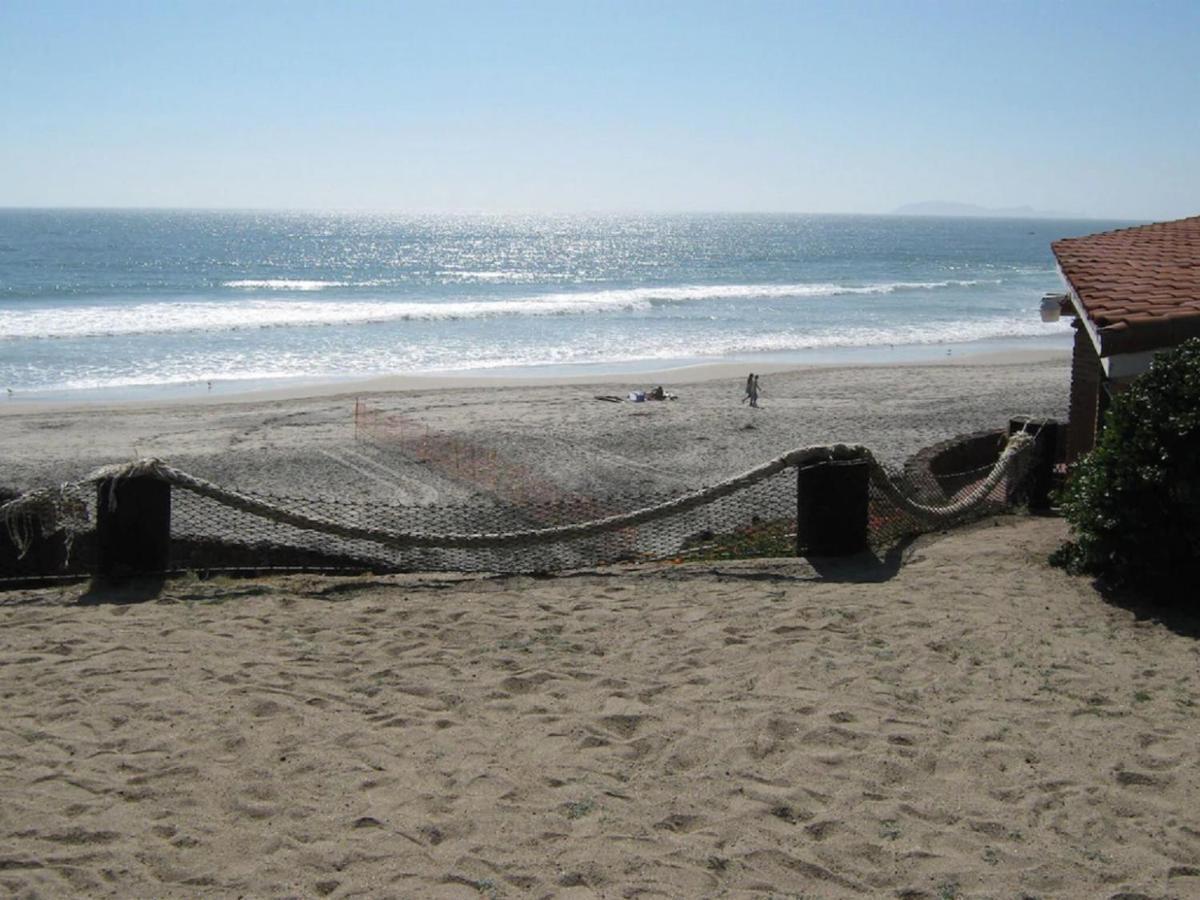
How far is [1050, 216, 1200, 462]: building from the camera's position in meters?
7.70

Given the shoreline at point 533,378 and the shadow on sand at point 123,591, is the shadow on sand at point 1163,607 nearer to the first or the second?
the shadow on sand at point 123,591

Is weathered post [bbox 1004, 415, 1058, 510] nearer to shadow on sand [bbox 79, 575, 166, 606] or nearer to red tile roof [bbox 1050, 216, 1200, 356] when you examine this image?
red tile roof [bbox 1050, 216, 1200, 356]

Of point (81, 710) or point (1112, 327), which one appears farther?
point (1112, 327)

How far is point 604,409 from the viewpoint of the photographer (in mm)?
20719

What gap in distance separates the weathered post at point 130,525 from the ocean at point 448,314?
61.4 feet

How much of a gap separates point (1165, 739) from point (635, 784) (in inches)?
90.7

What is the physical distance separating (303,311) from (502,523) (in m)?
36.0

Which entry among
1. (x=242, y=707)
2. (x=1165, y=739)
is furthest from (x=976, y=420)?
(x=242, y=707)

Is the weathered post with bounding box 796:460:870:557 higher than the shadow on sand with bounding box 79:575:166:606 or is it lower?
higher

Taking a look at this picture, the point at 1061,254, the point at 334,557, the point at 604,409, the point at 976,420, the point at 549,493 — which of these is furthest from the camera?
the point at 604,409

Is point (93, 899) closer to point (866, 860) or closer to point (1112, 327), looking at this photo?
point (866, 860)

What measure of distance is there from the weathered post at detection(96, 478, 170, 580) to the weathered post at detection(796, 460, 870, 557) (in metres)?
4.09

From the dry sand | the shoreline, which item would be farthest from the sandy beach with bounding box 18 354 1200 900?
the shoreline

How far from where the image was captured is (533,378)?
28.1 meters
